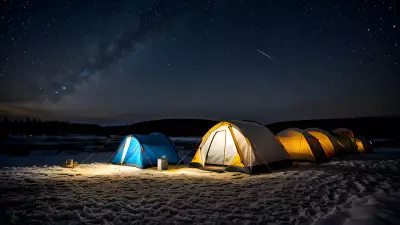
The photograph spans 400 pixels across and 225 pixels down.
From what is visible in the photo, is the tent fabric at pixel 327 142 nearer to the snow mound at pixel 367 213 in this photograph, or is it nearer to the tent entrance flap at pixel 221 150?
the tent entrance flap at pixel 221 150

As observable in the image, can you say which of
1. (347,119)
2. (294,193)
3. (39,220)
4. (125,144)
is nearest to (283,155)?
(294,193)

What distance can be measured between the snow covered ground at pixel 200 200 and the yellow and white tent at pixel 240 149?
182 centimetres

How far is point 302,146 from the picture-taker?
14.7 metres

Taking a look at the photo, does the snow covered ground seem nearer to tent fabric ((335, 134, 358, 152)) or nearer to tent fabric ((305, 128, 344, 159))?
tent fabric ((305, 128, 344, 159))

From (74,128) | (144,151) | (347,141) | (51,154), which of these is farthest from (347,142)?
(74,128)

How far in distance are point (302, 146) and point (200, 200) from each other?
9969 mm

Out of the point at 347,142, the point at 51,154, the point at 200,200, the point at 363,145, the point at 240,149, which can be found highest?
the point at 347,142

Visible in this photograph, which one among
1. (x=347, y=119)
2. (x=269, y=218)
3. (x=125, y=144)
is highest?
(x=347, y=119)

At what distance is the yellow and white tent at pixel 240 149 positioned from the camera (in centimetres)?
1102

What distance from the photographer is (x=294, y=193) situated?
22.8 feet

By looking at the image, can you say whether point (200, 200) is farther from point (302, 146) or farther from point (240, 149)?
point (302, 146)

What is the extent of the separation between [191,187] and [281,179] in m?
3.19

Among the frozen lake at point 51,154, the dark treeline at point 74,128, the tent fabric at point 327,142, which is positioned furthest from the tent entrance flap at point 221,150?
the dark treeline at point 74,128

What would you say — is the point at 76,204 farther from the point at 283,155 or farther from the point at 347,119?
the point at 347,119
